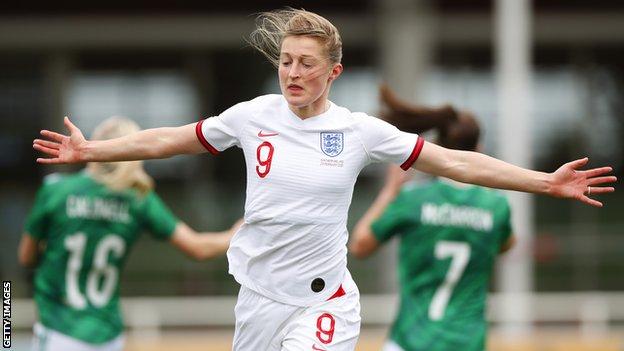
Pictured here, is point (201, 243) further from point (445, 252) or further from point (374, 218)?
point (445, 252)

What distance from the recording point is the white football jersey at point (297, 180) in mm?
A: 4703

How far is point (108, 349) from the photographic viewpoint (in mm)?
6652

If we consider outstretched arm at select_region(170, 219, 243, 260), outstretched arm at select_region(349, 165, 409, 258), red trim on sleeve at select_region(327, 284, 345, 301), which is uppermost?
outstretched arm at select_region(349, 165, 409, 258)

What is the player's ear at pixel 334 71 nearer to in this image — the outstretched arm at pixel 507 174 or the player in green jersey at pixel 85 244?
the outstretched arm at pixel 507 174

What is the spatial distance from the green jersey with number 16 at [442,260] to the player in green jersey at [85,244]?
101 centimetres

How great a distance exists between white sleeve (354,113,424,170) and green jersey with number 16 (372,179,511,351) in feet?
4.55

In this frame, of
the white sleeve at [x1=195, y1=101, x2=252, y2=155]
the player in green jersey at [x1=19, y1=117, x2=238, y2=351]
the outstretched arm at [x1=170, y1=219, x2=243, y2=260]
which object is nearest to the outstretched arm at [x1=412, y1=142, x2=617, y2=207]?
the white sleeve at [x1=195, y1=101, x2=252, y2=155]

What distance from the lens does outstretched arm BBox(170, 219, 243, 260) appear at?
6.62 metres

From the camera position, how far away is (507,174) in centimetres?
475

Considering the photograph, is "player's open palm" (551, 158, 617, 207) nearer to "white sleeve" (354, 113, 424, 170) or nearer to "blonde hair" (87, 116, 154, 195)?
"white sleeve" (354, 113, 424, 170)

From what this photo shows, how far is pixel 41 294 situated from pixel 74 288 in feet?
0.58

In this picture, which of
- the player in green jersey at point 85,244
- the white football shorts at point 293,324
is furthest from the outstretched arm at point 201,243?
the white football shorts at point 293,324

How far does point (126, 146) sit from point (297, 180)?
0.66 metres

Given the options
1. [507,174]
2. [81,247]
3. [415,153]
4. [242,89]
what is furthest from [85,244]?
[242,89]
